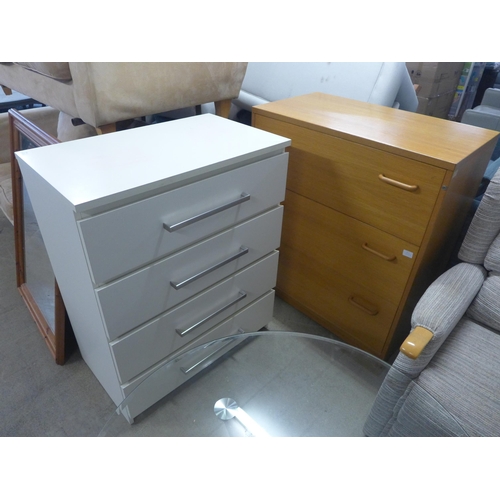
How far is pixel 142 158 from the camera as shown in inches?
36.8

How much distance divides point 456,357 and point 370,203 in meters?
0.50

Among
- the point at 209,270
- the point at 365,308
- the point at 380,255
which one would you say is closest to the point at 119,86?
the point at 209,270

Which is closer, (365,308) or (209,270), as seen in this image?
(209,270)

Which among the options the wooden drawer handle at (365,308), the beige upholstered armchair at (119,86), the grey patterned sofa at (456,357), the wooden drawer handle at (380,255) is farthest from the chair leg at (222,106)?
the grey patterned sofa at (456,357)

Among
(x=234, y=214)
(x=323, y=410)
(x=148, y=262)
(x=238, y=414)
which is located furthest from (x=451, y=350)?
(x=148, y=262)

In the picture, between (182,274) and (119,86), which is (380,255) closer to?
(182,274)

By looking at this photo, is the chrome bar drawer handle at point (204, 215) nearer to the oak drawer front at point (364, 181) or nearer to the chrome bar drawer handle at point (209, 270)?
the chrome bar drawer handle at point (209, 270)

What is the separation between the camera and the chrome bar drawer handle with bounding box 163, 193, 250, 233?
0.90 metres

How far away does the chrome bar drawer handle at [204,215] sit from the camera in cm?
90

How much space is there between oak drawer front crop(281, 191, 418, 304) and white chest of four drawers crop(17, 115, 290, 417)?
19cm

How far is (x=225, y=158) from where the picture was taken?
37.7 inches

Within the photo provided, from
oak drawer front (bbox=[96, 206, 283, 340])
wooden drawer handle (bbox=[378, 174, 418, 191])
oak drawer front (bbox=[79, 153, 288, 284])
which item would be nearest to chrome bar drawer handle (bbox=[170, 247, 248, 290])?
oak drawer front (bbox=[96, 206, 283, 340])

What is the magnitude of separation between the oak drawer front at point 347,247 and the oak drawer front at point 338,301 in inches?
1.1

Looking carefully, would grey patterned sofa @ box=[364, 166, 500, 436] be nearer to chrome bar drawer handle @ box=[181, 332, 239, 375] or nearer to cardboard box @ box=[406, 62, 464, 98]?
chrome bar drawer handle @ box=[181, 332, 239, 375]
